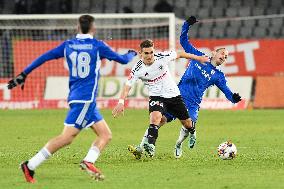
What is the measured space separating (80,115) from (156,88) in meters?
3.16

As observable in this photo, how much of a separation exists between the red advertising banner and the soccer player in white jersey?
45.7ft

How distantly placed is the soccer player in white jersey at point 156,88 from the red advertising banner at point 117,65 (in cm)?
1394

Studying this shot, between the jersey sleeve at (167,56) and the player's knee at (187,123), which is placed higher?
the jersey sleeve at (167,56)

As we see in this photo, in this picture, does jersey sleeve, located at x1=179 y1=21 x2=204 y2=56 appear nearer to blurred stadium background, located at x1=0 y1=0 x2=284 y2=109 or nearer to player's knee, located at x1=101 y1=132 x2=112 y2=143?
player's knee, located at x1=101 y1=132 x2=112 y2=143

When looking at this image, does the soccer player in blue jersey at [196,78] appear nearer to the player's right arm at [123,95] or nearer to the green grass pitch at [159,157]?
the green grass pitch at [159,157]

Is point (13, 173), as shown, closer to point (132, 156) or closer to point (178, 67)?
point (132, 156)

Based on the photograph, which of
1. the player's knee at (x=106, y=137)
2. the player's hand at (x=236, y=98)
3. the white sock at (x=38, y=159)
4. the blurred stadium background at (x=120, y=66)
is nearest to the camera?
the white sock at (x=38, y=159)

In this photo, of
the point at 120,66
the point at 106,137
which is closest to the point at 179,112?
the point at 106,137

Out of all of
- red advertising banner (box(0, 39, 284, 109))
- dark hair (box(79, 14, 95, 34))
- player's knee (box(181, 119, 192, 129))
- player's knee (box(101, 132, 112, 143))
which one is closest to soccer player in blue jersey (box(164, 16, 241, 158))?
player's knee (box(181, 119, 192, 129))

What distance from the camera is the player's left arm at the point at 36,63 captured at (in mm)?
10695

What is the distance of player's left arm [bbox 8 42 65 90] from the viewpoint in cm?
1070

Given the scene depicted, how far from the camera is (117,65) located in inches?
1113

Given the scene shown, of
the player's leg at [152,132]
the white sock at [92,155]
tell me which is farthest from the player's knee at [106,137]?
the player's leg at [152,132]

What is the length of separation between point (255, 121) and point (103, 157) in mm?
9891
